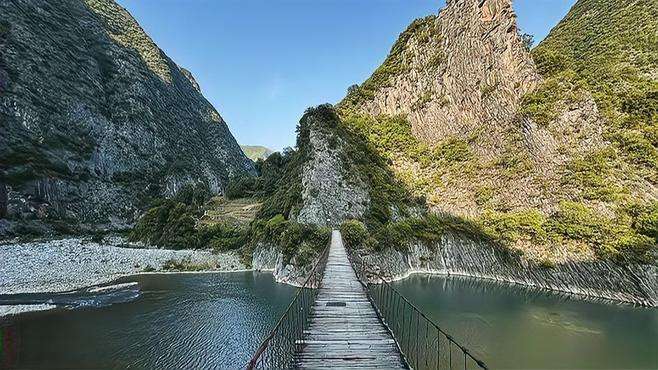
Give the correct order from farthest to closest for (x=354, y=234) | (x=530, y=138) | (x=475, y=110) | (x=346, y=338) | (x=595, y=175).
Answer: (x=475, y=110) < (x=530, y=138) < (x=354, y=234) < (x=595, y=175) < (x=346, y=338)

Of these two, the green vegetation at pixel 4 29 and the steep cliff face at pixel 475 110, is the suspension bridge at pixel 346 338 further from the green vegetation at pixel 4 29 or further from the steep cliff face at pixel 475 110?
the green vegetation at pixel 4 29

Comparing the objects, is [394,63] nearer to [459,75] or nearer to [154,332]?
[459,75]

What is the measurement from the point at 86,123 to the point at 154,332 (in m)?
79.9

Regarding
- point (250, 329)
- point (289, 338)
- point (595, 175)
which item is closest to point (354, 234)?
point (250, 329)

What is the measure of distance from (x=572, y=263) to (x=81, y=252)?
5330cm

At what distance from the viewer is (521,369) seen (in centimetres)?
1521

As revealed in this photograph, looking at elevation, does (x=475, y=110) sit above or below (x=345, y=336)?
above

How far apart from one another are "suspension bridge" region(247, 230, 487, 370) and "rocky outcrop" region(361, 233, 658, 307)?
46.4ft

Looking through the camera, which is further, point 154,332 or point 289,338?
point 154,332

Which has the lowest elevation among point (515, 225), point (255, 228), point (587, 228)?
point (255, 228)

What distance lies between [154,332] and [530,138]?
4024cm

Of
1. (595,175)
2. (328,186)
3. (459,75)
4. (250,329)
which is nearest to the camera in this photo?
(250,329)

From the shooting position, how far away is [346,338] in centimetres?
1144

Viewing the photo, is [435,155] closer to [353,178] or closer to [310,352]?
[353,178]
